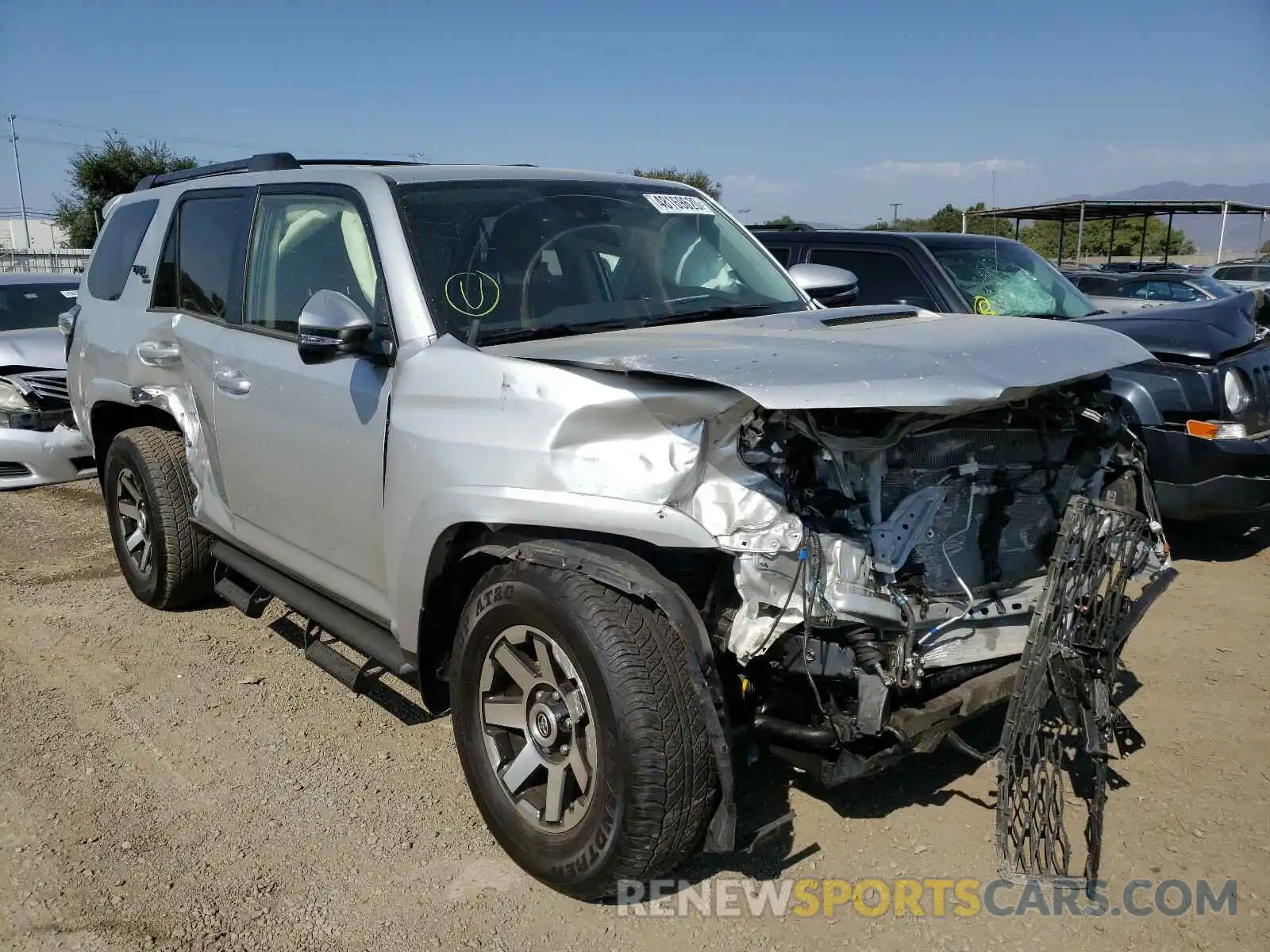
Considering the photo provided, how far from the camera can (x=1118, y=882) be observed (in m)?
2.90

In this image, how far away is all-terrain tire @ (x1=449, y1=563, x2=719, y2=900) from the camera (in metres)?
2.50

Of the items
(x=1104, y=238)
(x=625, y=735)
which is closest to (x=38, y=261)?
(x=625, y=735)

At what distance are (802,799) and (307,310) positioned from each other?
224cm

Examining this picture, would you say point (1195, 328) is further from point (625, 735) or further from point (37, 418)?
point (37, 418)

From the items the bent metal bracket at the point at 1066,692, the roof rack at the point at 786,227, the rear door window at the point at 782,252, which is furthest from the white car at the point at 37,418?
the bent metal bracket at the point at 1066,692

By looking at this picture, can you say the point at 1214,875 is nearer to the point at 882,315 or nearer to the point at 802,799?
the point at 802,799

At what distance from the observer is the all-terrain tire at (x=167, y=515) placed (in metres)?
4.77

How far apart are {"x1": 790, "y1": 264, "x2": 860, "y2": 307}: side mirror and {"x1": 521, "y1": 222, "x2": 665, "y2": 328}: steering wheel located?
2.53ft

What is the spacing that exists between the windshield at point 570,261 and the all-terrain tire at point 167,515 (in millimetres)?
2053

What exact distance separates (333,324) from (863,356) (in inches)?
61.8

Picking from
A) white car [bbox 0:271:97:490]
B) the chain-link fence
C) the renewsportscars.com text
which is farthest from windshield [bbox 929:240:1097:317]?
the chain-link fence

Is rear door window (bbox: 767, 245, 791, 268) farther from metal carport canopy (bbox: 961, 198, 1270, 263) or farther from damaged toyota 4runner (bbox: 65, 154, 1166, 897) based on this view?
metal carport canopy (bbox: 961, 198, 1270, 263)

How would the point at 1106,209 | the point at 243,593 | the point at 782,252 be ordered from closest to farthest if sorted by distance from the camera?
the point at 243,593
the point at 782,252
the point at 1106,209

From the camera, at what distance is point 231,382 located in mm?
4004
